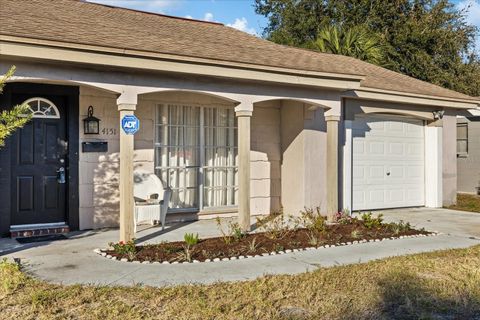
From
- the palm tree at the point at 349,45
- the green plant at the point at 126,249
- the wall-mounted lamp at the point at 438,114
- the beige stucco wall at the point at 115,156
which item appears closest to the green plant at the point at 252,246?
the green plant at the point at 126,249

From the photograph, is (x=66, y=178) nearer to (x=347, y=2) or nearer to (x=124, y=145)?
(x=124, y=145)

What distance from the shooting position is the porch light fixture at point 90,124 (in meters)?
8.31

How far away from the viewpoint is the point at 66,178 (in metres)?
8.25

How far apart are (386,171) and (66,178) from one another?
744 cm

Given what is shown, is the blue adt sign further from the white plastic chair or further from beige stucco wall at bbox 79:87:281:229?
beige stucco wall at bbox 79:87:281:229

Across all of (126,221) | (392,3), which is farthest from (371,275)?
(392,3)

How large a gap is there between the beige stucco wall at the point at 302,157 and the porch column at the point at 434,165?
146 inches

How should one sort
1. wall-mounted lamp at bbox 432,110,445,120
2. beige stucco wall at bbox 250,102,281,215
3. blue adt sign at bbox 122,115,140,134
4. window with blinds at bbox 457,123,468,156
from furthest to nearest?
window with blinds at bbox 457,123,468,156, wall-mounted lamp at bbox 432,110,445,120, beige stucco wall at bbox 250,102,281,215, blue adt sign at bbox 122,115,140,134

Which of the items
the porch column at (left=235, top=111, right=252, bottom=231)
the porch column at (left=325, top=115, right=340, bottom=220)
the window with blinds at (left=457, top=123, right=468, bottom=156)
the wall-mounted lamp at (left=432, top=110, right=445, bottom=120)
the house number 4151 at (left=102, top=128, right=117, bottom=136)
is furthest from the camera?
the window with blinds at (left=457, top=123, right=468, bottom=156)

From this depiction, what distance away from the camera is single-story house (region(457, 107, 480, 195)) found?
1552 centimetres

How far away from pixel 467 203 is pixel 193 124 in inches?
326

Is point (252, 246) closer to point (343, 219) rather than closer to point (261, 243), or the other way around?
point (261, 243)

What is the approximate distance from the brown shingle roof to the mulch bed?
9.32 ft

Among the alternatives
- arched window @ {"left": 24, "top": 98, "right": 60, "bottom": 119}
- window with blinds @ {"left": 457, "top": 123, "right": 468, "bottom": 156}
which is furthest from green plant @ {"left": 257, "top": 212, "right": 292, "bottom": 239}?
window with blinds @ {"left": 457, "top": 123, "right": 468, "bottom": 156}
